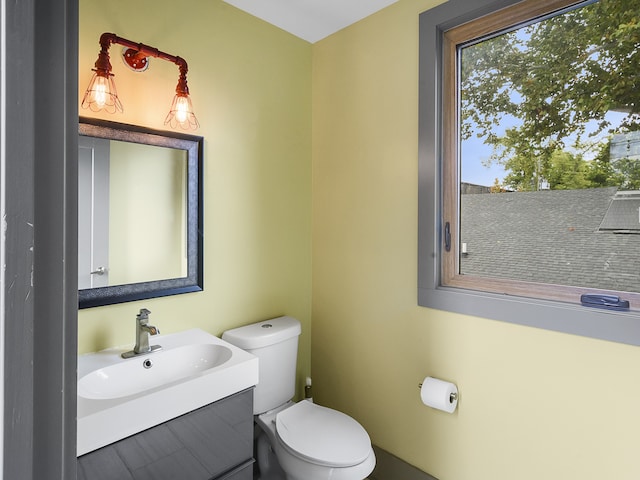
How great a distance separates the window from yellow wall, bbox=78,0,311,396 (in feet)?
2.55

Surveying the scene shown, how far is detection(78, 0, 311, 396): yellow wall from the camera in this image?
1496mm

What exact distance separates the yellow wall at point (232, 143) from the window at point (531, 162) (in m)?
0.78

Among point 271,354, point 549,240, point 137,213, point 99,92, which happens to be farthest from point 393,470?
point 99,92

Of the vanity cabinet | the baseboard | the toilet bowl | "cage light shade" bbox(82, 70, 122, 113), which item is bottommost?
the baseboard

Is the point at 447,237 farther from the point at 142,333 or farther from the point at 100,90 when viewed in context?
the point at 100,90

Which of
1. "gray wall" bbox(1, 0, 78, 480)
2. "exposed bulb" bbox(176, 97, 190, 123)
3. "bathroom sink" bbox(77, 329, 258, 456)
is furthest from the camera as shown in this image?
"exposed bulb" bbox(176, 97, 190, 123)

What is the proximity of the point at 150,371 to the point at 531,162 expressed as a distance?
5.80ft

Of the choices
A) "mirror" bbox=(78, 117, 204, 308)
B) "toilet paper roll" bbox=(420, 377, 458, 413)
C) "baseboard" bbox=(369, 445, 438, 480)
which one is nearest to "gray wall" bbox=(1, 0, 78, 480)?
"mirror" bbox=(78, 117, 204, 308)

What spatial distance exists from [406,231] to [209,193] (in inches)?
38.6

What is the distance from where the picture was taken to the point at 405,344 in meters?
1.81

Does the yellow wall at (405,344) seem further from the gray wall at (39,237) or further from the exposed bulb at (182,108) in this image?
the gray wall at (39,237)

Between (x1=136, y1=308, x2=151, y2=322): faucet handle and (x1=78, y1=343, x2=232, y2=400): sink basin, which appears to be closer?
(x1=78, y1=343, x2=232, y2=400): sink basin

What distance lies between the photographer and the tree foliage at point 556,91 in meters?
1.31

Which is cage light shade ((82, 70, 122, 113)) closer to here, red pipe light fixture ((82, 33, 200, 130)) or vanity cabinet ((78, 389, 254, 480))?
red pipe light fixture ((82, 33, 200, 130))
